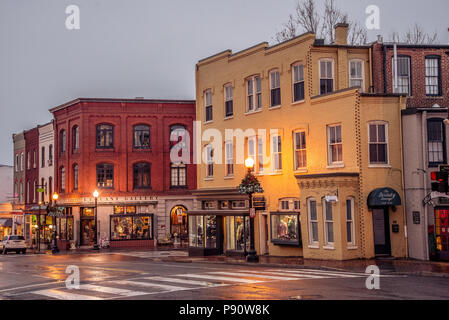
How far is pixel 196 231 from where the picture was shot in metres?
34.9

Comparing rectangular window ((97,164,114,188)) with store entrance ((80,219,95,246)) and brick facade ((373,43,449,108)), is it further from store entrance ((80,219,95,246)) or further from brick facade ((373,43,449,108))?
brick facade ((373,43,449,108))

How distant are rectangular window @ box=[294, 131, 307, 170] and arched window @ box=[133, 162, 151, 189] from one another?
78.4 feet

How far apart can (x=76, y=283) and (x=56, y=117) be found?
38638mm

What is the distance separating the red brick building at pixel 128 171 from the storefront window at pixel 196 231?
15305 millimetres

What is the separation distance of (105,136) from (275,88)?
938 inches

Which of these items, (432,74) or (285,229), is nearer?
(285,229)

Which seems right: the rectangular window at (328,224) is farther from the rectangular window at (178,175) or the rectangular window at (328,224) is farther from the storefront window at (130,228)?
the rectangular window at (178,175)

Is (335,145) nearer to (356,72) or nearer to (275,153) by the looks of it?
(275,153)

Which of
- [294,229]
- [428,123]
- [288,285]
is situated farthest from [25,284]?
[428,123]

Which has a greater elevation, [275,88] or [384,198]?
[275,88]

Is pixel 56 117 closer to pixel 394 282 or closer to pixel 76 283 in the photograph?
pixel 76 283

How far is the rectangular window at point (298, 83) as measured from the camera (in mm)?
30703

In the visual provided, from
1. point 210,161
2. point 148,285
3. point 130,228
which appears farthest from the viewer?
point 130,228

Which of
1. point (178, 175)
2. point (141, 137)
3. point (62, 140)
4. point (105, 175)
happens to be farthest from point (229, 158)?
point (62, 140)
